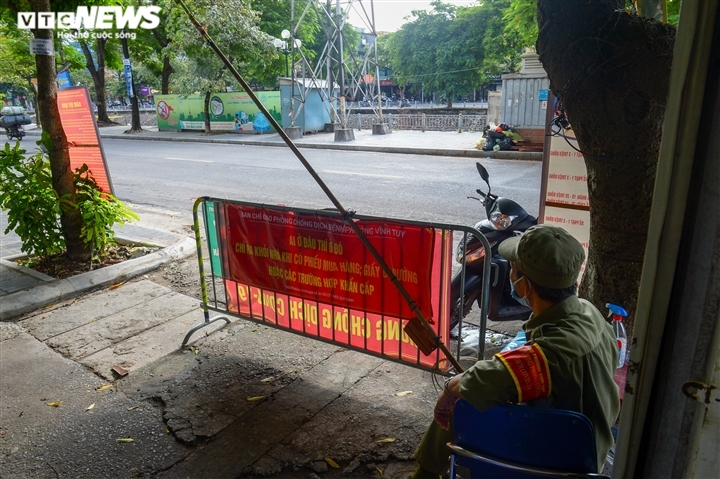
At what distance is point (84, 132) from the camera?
6.31 metres

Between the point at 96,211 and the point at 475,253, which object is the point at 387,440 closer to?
the point at 475,253

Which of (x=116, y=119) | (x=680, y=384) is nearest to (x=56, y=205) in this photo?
(x=680, y=384)

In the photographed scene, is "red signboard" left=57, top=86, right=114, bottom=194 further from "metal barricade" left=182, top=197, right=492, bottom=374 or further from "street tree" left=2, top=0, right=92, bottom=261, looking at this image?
"metal barricade" left=182, top=197, right=492, bottom=374

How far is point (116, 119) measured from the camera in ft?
133

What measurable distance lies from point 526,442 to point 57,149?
18.7 ft

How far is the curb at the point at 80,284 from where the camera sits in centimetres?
487

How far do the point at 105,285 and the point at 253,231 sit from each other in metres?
2.66

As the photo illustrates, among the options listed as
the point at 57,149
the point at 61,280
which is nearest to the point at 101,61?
the point at 57,149

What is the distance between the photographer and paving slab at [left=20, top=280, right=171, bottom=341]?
456 centimetres

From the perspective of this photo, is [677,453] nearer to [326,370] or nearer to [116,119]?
[326,370]

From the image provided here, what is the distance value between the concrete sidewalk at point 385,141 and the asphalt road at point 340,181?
803 millimetres

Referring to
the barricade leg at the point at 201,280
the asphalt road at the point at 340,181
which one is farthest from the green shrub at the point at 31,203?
the asphalt road at the point at 340,181

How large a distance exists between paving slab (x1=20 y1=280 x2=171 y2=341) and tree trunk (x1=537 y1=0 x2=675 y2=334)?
13.7 ft

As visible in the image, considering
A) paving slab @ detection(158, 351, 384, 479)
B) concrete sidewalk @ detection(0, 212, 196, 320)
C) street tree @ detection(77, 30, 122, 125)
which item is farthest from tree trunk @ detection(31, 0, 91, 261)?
street tree @ detection(77, 30, 122, 125)
